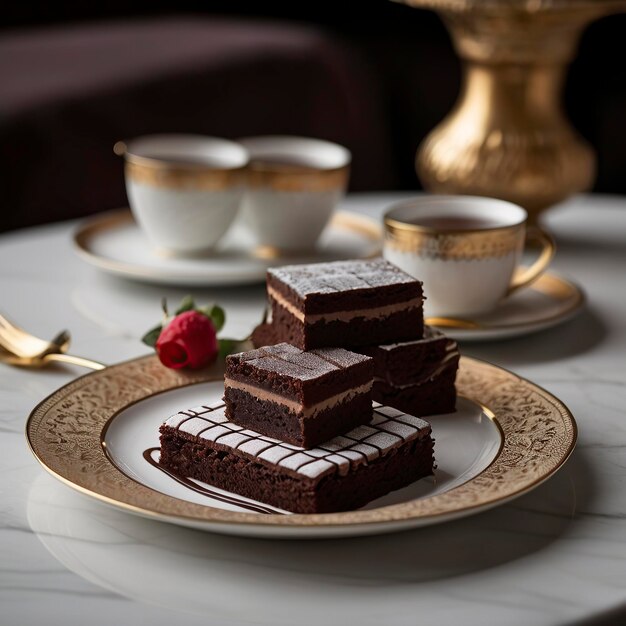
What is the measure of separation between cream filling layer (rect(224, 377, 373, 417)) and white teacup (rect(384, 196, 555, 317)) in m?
0.46

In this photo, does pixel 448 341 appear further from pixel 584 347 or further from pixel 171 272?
pixel 171 272

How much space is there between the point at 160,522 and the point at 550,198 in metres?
1.09

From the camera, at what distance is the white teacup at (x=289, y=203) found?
1663 millimetres

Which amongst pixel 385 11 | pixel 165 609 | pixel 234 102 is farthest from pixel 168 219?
pixel 385 11

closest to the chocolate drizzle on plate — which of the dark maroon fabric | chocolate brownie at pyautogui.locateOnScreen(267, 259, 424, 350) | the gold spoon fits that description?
chocolate brownie at pyautogui.locateOnScreen(267, 259, 424, 350)

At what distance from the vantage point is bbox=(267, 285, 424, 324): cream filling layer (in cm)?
111

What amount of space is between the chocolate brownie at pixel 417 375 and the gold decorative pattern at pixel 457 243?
29 centimetres

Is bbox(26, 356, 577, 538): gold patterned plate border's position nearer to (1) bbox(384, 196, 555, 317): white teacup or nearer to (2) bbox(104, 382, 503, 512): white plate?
(2) bbox(104, 382, 503, 512): white plate

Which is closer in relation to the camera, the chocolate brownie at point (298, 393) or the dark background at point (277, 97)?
the chocolate brownie at point (298, 393)

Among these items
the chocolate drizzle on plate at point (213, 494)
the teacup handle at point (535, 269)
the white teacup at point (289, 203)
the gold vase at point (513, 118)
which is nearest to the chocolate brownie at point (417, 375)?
the chocolate drizzle on plate at point (213, 494)

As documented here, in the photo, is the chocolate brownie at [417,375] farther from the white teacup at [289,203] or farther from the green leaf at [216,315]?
the white teacup at [289,203]

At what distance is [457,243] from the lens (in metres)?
1.44

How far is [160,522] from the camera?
0.94 m

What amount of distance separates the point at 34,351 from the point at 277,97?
197cm
